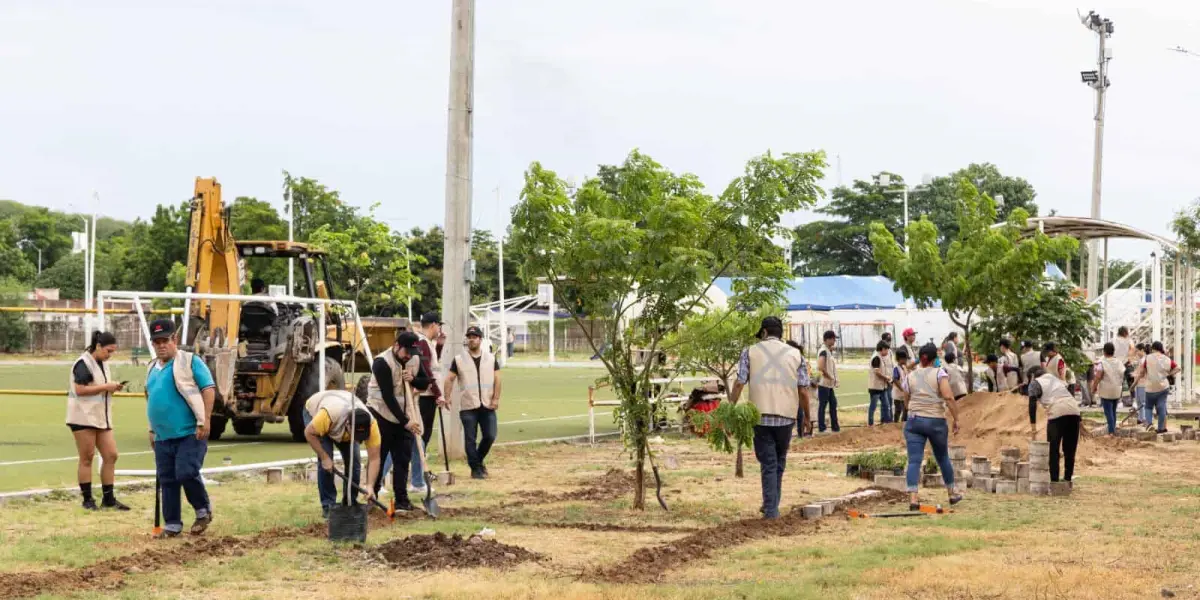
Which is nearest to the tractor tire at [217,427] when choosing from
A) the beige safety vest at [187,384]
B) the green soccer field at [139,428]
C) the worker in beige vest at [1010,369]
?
the green soccer field at [139,428]

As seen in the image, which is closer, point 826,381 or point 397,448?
point 397,448

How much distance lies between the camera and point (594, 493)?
15.0 m

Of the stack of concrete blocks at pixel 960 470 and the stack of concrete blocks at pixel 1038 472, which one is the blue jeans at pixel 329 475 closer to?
the stack of concrete blocks at pixel 960 470

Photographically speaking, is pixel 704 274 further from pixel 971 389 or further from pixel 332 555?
pixel 971 389

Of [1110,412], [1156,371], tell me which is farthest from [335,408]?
[1156,371]

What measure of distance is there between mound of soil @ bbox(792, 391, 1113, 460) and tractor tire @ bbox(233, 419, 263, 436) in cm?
793

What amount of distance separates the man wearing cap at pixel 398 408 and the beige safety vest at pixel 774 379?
299 cm

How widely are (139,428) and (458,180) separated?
811 centimetres

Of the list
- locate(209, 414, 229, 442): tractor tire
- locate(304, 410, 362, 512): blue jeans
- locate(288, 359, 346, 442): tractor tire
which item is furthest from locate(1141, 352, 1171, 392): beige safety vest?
locate(304, 410, 362, 512): blue jeans

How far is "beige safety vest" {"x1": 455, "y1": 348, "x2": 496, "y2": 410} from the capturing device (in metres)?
16.3

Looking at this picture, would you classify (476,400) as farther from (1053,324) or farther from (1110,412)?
(1053,324)

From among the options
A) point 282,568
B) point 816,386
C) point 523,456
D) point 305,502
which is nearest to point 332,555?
point 282,568

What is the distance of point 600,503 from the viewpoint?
14.2m

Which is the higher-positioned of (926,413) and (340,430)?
(926,413)
